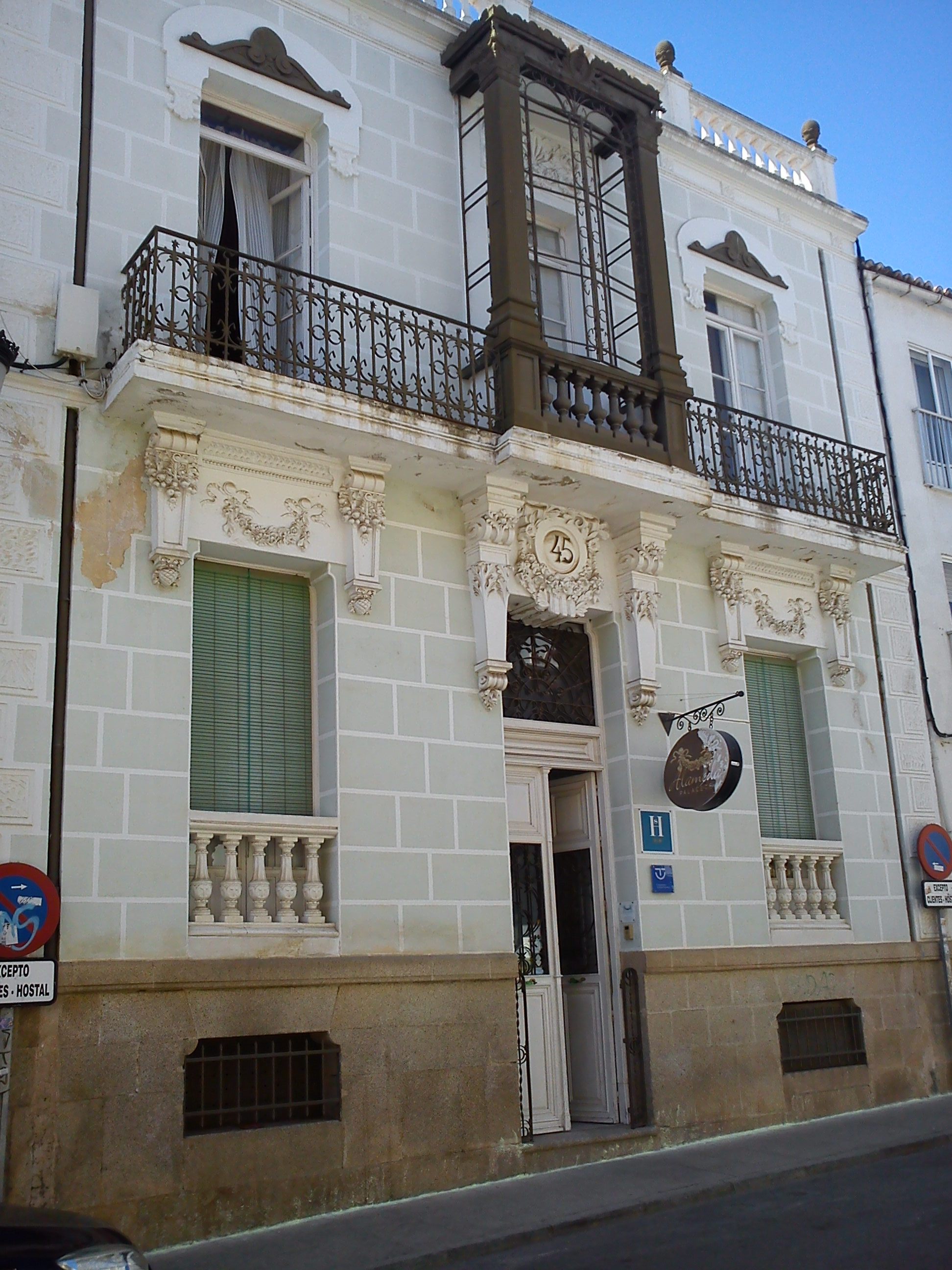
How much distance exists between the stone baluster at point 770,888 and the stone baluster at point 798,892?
25 centimetres

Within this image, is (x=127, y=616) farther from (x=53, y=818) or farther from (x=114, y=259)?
(x=114, y=259)

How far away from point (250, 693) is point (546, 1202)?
4.21 meters

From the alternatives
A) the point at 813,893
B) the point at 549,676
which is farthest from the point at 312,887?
the point at 813,893

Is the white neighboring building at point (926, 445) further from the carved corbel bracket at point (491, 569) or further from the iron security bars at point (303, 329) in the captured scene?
the iron security bars at point (303, 329)

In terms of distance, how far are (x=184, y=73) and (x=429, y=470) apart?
3784mm

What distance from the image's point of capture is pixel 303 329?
10773 millimetres

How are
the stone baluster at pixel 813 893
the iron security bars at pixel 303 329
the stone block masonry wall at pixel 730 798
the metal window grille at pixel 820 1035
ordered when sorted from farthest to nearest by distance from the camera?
the stone baluster at pixel 813 893 → the metal window grille at pixel 820 1035 → the stone block masonry wall at pixel 730 798 → the iron security bars at pixel 303 329

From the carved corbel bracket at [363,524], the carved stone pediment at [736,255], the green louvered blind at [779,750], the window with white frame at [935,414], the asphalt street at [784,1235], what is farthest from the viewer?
the window with white frame at [935,414]

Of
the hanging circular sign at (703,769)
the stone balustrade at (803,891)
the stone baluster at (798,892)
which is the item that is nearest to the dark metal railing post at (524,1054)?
the hanging circular sign at (703,769)

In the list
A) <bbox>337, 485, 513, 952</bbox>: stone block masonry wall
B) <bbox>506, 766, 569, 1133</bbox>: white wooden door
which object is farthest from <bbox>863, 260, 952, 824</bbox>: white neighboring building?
<bbox>337, 485, 513, 952</bbox>: stone block masonry wall

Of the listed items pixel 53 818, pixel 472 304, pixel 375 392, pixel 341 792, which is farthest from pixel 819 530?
pixel 53 818

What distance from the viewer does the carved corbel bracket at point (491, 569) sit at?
1061 cm

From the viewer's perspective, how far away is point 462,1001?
9781 millimetres

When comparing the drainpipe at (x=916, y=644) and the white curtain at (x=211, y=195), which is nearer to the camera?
the white curtain at (x=211, y=195)
